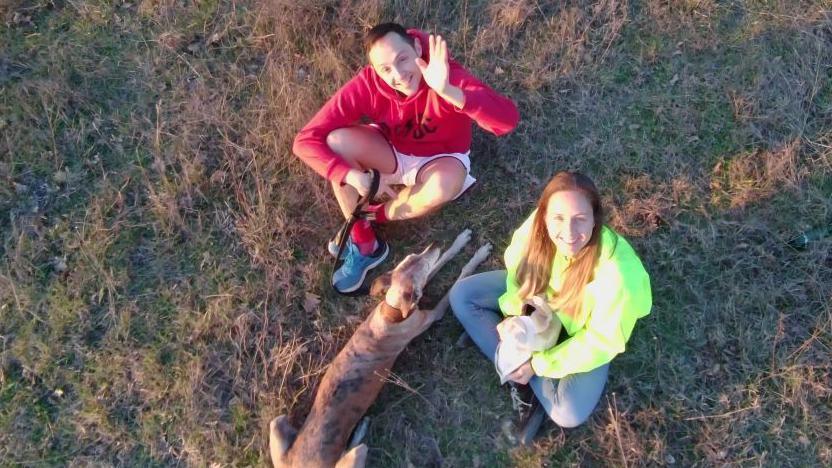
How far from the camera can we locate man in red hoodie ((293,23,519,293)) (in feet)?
11.5

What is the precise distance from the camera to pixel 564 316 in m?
3.65

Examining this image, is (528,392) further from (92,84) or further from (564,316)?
(92,84)

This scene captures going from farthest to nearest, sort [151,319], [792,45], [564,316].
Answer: [792,45], [151,319], [564,316]

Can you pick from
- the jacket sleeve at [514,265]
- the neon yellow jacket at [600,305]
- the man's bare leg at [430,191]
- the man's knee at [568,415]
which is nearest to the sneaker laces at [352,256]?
the man's bare leg at [430,191]

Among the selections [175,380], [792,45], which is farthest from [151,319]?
[792,45]

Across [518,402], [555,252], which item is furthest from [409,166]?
[518,402]

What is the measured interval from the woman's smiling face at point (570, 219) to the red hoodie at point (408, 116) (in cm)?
89

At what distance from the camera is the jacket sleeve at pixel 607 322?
3104 millimetres

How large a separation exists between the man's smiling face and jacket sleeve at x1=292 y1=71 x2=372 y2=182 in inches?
12.6

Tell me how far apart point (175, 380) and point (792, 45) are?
5419 mm

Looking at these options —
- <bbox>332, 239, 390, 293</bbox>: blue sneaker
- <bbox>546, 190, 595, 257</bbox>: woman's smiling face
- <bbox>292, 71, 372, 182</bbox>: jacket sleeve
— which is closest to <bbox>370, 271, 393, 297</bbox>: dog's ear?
<bbox>332, 239, 390, 293</bbox>: blue sneaker

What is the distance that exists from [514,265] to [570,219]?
778 mm

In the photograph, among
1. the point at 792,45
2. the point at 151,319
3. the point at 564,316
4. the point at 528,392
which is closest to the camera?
the point at 564,316

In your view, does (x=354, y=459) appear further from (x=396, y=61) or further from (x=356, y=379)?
(x=396, y=61)
